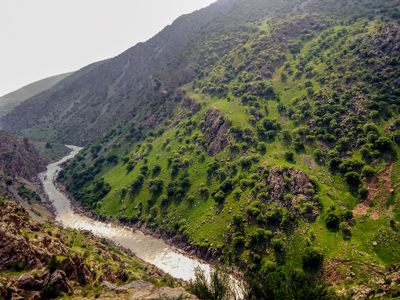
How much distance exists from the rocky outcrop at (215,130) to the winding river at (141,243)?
1702 inches

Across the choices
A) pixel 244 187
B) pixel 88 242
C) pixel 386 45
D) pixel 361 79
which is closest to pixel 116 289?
pixel 88 242

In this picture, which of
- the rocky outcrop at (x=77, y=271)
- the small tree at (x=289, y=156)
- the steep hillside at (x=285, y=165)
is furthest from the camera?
the small tree at (x=289, y=156)

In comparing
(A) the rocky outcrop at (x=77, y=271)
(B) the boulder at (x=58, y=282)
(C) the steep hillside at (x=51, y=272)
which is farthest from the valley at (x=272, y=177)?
(B) the boulder at (x=58, y=282)

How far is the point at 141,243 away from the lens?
367ft

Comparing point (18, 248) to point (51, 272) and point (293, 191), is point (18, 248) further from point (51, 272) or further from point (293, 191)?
point (293, 191)

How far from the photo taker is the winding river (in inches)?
3689

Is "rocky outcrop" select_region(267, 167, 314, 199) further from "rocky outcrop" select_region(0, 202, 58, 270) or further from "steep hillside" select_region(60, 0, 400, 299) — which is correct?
"rocky outcrop" select_region(0, 202, 58, 270)

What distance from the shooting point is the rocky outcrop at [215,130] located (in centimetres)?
13688

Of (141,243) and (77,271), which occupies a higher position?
(77,271)

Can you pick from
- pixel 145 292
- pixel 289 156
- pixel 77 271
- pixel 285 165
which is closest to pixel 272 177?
pixel 285 165

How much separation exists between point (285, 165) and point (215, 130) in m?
45.0

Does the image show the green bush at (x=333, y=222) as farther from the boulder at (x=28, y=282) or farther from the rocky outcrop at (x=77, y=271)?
the boulder at (x=28, y=282)

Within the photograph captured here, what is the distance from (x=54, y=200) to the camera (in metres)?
164

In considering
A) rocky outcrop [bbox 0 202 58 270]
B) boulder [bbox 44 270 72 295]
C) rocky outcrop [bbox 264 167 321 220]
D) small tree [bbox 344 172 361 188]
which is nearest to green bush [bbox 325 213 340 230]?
rocky outcrop [bbox 264 167 321 220]
